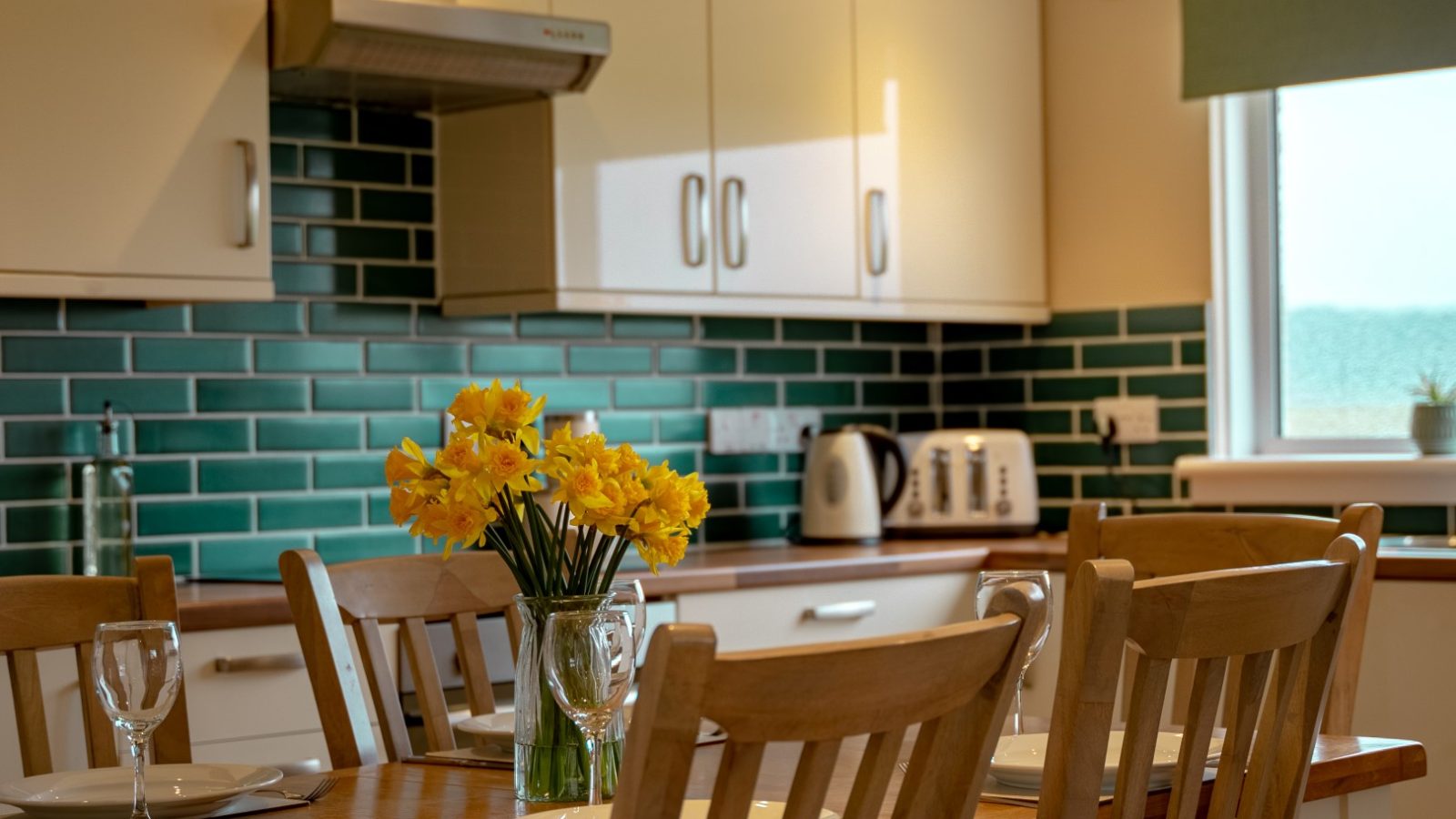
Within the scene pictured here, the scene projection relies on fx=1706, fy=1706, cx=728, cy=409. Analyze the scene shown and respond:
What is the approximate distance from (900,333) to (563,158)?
1245mm

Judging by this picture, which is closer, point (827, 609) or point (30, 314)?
point (30, 314)

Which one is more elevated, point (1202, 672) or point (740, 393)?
point (740, 393)

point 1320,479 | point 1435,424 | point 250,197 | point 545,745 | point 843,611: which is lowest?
point 843,611

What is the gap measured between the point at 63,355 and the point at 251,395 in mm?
334

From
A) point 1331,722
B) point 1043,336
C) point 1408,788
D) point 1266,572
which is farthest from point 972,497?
point 1266,572

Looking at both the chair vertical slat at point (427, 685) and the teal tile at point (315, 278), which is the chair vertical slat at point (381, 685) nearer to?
the chair vertical slat at point (427, 685)

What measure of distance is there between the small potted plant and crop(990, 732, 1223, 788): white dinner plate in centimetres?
170

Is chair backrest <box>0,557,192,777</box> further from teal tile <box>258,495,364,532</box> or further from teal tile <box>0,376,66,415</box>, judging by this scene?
teal tile <box>258,495,364,532</box>

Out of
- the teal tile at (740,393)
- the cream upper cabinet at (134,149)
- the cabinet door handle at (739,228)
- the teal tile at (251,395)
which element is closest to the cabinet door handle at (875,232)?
the cabinet door handle at (739,228)

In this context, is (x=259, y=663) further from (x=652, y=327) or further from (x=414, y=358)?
(x=652, y=327)

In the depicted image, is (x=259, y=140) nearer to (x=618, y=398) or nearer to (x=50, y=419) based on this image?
(x=50, y=419)

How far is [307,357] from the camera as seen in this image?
309cm

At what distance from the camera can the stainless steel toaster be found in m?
3.55

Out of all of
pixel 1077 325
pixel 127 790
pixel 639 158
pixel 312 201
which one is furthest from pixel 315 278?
pixel 127 790
